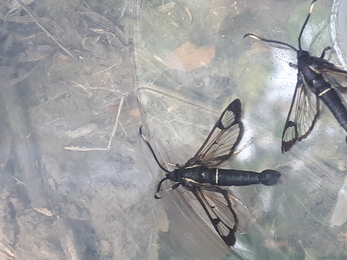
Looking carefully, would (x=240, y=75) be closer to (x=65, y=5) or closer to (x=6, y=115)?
(x=65, y=5)

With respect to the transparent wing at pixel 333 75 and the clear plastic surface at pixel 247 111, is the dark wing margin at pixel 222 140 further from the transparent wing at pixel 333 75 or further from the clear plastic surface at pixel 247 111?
the transparent wing at pixel 333 75

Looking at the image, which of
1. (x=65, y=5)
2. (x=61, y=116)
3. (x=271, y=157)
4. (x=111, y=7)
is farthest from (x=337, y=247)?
(x=65, y=5)

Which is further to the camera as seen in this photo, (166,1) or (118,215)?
(166,1)

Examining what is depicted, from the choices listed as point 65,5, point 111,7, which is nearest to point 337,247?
point 111,7

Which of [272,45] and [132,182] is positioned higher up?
[272,45]

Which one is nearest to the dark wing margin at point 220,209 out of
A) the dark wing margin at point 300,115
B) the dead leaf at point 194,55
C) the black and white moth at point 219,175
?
the black and white moth at point 219,175

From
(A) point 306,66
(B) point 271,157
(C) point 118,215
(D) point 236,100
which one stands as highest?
(A) point 306,66
